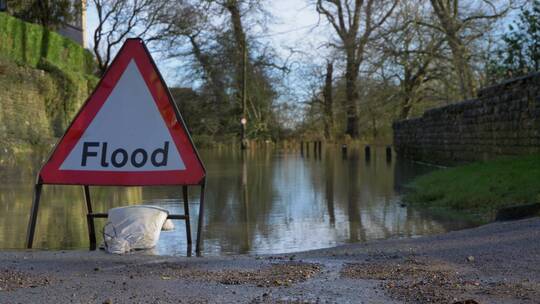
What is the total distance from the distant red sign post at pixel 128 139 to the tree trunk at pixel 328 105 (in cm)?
3097

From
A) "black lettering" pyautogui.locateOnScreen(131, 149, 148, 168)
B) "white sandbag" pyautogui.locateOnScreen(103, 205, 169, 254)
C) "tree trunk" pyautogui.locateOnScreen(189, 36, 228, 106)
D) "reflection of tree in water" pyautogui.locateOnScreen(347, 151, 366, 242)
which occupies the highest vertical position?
"tree trunk" pyautogui.locateOnScreen(189, 36, 228, 106)

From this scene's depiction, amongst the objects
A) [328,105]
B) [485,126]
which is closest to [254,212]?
[485,126]

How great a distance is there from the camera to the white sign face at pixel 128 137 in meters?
7.09

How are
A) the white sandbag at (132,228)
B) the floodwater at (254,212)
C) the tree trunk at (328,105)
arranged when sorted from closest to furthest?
the white sandbag at (132,228)
the floodwater at (254,212)
the tree trunk at (328,105)

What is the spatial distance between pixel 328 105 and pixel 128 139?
39176 millimetres

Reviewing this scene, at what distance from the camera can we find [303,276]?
17.6 ft

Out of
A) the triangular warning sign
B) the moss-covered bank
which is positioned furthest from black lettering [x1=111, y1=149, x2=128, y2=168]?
the moss-covered bank

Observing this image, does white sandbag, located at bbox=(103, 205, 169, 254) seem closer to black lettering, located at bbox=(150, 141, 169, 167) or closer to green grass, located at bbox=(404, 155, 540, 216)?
black lettering, located at bbox=(150, 141, 169, 167)

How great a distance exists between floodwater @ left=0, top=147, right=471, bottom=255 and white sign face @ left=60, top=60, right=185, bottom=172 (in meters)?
0.99

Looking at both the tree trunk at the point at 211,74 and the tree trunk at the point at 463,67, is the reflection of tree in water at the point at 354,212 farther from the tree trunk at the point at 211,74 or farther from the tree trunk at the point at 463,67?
the tree trunk at the point at 211,74

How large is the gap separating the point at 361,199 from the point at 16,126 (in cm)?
1657

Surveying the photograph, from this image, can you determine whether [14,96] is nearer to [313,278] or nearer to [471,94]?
[471,94]

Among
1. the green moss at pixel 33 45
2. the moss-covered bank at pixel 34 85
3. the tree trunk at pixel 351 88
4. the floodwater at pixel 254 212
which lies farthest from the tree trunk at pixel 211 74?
the floodwater at pixel 254 212

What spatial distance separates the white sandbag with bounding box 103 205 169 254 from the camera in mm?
6914
